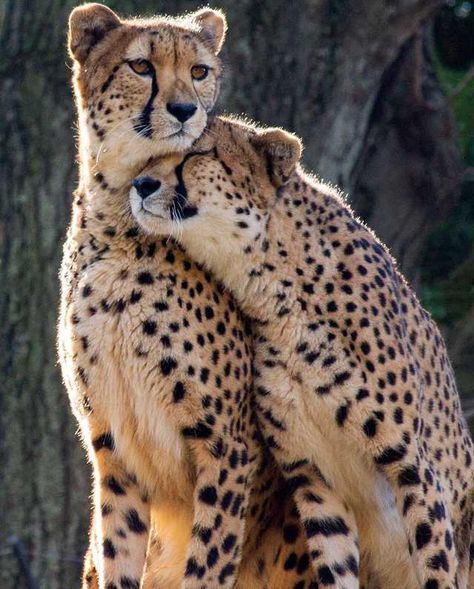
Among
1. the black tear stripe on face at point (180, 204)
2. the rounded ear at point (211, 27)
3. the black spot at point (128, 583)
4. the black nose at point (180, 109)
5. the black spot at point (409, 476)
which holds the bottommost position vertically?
the black spot at point (128, 583)

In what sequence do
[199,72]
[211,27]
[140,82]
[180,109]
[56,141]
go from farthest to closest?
1. [56,141]
2. [211,27]
3. [199,72]
4. [140,82]
5. [180,109]

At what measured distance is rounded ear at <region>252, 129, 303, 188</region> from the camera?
203 inches

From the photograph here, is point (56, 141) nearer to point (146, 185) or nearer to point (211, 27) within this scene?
point (211, 27)

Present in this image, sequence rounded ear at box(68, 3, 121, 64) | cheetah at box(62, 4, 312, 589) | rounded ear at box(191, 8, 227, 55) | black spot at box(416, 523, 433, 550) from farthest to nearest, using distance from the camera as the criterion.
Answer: rounded ear at box(191, 8, 227, 55), rounded ear at box(68, 3, 121, 64), black spot at box(416, 523, 433, 550), cheetah at box(62, 4, 312, 589)

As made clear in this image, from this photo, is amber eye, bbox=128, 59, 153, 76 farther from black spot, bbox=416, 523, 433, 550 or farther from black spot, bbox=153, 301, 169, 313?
black spot, bbox=416, 523, 433, 550

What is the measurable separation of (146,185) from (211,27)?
2.61ft

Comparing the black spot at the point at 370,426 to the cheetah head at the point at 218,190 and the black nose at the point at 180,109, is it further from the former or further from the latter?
the black nose at the point at 180,109

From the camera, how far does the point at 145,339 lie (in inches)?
196

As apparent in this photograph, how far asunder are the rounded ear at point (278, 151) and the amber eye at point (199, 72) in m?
0.28

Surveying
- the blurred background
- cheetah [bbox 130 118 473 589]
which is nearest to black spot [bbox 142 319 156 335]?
cheetah [bbox 130 118 473 589]

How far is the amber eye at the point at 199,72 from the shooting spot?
5.04m

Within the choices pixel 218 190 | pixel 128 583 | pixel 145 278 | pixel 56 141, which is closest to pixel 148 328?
pixel 145 278

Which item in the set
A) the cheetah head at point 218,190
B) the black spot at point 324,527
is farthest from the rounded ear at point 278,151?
the black spot at point 324,527

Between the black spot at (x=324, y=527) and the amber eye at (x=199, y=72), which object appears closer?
the amber eye at (x=199, y=72)
